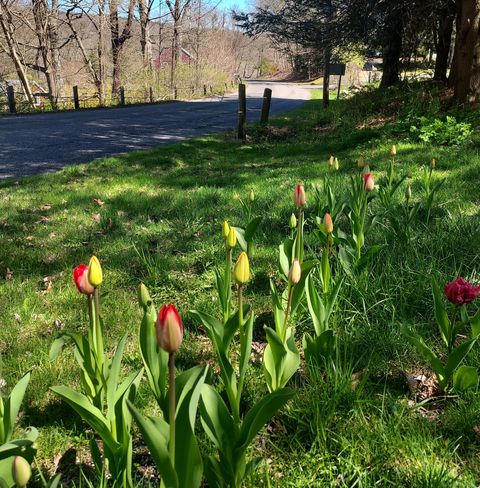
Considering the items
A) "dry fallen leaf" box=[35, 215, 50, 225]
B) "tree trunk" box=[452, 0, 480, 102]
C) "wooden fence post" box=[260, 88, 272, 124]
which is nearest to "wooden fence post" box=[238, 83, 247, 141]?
"wooden fence post" box=[260, 88, 272, 124]

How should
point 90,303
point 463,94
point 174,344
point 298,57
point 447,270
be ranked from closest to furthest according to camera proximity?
point 174,344 < point 90,303 < point 447,270 < point 463,94 < point 298,57

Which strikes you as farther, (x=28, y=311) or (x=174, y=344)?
(x=28, y=311)

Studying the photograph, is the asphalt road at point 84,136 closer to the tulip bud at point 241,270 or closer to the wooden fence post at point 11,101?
the wooden fence post at point 11,101

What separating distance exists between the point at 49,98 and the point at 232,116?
9.88 m

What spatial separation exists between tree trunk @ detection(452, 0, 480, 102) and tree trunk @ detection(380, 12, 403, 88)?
10.5 feet

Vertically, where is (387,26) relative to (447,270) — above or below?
above

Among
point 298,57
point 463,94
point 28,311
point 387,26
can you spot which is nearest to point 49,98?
point 298,57

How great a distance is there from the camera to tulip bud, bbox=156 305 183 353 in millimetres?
962

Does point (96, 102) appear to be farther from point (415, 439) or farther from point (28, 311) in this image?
point (415, 439)

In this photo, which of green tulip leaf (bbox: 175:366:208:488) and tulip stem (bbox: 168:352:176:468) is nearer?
A: tulip stem (bbox: 168:352:176:468)

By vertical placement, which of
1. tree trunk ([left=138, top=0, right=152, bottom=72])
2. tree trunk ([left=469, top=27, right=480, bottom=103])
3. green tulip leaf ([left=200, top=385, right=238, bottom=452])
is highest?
tree trunk ([left=138, top=0, right=152, bottom=72])

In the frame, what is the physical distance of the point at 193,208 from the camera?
4.60 m

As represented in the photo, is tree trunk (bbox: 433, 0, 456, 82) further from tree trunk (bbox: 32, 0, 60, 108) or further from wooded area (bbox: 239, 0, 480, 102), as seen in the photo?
tree trunk (bbox: 32, 0, 60, 108)

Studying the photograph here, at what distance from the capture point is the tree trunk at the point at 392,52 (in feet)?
39.1
